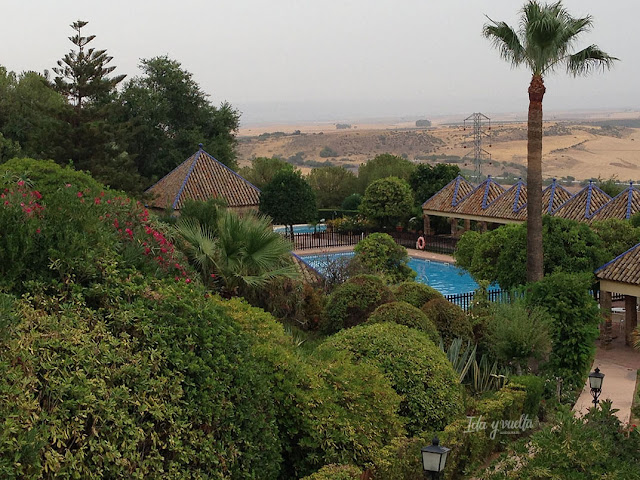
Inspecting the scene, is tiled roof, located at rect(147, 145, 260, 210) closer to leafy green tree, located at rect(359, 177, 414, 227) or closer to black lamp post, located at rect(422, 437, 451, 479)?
leafy green tree, located at rect(359, 177, 414, 227)

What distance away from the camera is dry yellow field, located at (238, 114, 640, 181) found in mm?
109812

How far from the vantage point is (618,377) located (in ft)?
48.2

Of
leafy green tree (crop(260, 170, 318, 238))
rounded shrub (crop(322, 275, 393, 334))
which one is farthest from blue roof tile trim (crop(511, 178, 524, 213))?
rounded shrub (crop(322, 275, 393, 334))

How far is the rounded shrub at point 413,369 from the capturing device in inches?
358

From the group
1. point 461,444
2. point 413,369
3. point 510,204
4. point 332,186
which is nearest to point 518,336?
point 413,369

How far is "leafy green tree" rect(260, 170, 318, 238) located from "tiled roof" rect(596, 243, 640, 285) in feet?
53.2

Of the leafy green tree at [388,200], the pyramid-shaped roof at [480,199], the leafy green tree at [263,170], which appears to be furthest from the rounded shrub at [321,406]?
Answer: the leafy green tree at [263,170]

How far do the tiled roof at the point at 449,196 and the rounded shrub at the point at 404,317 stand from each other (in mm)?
22361

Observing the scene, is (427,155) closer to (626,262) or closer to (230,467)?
(626,262)

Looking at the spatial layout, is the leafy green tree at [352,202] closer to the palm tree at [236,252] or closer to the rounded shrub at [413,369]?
the palm tree at [236,252]

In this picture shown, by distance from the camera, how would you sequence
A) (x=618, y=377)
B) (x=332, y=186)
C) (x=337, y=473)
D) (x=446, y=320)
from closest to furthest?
(x=337, y=473) → (x=446, y=320) → (x=618, y=377) → (x=332, y=186)

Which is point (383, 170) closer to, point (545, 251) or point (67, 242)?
point (545, 251)

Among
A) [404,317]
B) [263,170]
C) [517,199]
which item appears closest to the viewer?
[404,317]

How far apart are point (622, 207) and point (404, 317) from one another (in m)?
16.4
